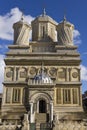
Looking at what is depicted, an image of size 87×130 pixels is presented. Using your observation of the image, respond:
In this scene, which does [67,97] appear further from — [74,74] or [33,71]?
[33,71]

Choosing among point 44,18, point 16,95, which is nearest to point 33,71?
point 16,95

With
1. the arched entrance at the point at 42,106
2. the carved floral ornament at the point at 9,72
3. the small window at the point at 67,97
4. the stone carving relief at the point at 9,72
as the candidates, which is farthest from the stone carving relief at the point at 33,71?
the small window at the point at 67,97

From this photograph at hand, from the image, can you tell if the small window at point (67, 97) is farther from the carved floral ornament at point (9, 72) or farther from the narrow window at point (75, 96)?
the carved floral ornament at point (9, 72)

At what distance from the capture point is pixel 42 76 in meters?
40.0

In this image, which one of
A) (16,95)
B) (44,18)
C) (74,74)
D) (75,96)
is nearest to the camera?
(75,96)

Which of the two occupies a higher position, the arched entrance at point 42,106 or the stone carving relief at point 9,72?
the stone carving relief at point 9,72

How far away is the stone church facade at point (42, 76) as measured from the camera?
3888 centimetres

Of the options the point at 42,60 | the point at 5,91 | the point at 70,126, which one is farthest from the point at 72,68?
the point at 70,126

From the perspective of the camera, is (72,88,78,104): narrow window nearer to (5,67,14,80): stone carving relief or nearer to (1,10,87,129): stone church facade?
(1,10,87,129): stone church facade

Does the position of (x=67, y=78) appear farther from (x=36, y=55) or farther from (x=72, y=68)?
(x=36, y=55)

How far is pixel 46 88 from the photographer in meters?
38.9

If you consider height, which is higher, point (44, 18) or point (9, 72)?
point (44, 18)

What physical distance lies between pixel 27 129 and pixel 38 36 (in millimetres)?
21415

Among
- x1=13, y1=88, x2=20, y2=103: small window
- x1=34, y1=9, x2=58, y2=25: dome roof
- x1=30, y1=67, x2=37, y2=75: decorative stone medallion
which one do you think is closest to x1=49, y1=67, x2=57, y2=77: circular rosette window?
x1=30, y1=67, x2=37, y2=75: decorative stone medallion
